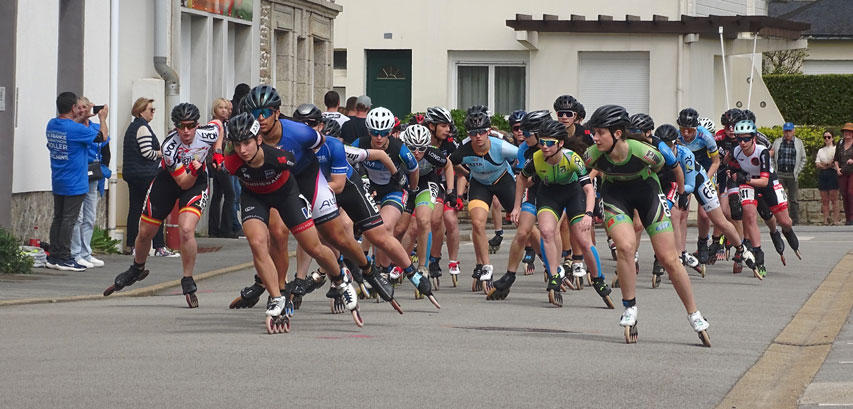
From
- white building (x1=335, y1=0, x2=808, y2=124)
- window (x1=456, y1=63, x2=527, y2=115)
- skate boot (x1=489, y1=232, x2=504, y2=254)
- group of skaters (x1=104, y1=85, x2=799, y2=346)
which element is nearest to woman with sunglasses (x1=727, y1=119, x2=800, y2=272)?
group of skaters (x1=104, y1=85, x2=799, y2=346)

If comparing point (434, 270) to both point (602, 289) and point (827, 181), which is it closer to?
point (602, 289)

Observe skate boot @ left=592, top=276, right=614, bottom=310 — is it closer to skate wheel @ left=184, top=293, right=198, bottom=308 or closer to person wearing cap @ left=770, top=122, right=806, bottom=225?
skate wheel @ left=184, top=293, right=198, bottom=308

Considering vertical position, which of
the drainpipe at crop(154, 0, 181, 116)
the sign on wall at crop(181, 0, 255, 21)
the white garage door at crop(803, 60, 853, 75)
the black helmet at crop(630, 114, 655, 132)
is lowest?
the black helmet at crop(630, 114, 655, 132)

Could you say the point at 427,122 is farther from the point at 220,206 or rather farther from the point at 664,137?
the point at 220,206

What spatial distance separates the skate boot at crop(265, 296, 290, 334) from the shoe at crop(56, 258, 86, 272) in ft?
21.0

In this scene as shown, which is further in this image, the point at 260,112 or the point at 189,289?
the point at 189,289

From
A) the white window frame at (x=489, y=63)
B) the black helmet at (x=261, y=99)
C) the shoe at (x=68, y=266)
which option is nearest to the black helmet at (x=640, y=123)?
the black helmet at (x=261, y=99)

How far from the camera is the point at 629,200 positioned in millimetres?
12539

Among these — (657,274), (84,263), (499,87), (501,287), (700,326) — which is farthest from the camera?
(499,87)

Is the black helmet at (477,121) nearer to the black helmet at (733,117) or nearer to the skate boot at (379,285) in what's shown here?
the skate boot at (379,285)

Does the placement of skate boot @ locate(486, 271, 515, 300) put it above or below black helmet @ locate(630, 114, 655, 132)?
below

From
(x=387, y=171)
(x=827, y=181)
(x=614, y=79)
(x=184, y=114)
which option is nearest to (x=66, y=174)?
(x=184, y=114)

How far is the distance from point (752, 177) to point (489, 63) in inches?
706

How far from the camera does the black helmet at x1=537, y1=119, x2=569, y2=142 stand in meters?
14.4
